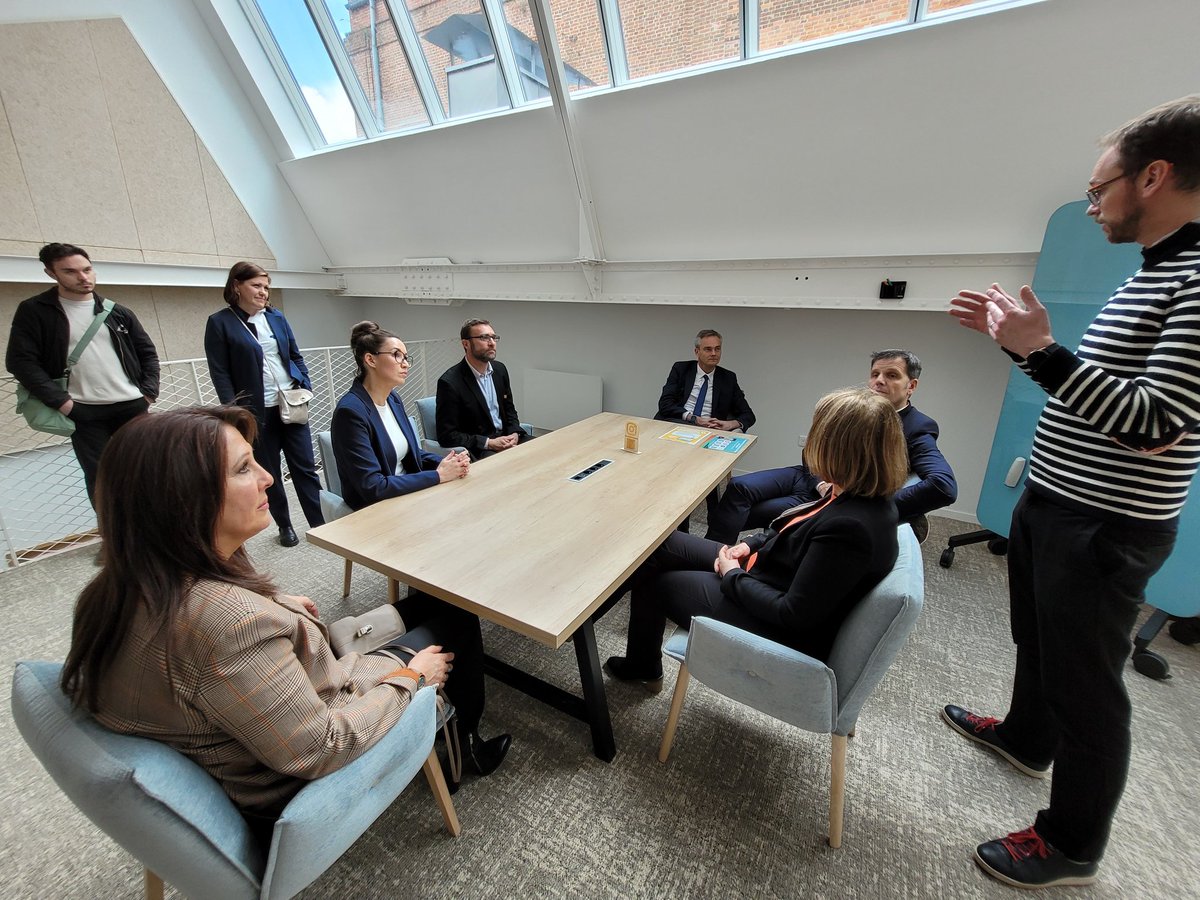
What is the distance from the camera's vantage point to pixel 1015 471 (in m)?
2.36

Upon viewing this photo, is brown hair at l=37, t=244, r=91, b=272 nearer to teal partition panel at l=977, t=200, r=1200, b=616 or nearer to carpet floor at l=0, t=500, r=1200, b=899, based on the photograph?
carpet floor at l=0, t=500, r=1200, b=899

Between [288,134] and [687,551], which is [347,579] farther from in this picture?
[288,134]

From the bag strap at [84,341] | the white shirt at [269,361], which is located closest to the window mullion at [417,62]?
the white shirt at [269,361]

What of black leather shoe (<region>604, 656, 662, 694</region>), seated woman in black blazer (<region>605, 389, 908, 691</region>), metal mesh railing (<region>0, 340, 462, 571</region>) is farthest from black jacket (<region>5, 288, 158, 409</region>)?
seated woman in black blazer (<region>605, 389, 908, 691</region>)

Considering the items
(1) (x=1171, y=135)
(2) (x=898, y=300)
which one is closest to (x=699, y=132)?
(2) (x=898, y=300)

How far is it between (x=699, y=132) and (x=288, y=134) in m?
3.64

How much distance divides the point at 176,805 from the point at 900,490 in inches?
77.6

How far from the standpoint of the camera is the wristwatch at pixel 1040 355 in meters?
0.95

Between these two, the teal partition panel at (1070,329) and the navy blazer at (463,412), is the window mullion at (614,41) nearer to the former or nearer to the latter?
the navy blazer at (463,412)

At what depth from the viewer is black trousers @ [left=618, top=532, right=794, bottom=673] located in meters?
1.36

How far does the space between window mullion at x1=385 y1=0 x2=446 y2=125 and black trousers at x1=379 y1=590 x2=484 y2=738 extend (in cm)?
366

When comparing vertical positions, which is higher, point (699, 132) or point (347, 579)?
point (699, 132)

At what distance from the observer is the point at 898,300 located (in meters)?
2.72

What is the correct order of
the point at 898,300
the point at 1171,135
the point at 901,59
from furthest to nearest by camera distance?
1. the point at 898,300
2. the point at 901,59
3. the point at 1171,135
